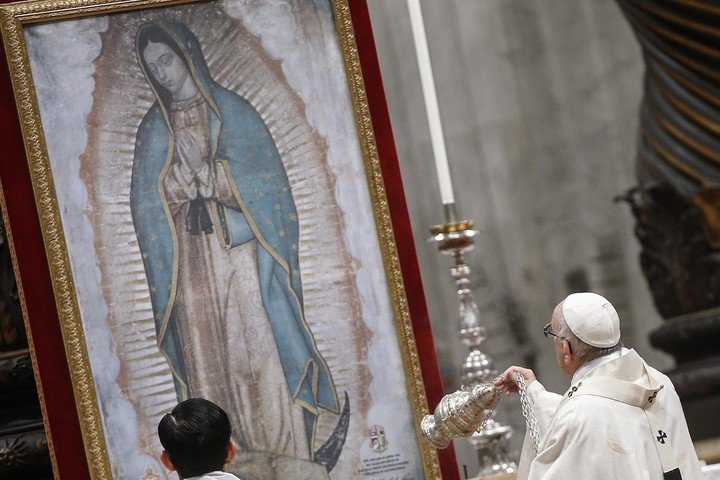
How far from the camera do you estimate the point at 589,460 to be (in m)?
3.34

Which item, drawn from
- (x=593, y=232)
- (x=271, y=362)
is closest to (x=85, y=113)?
(x=271, y=362)

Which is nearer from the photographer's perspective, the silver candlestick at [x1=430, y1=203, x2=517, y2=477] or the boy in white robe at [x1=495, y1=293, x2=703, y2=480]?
the boy in white robe at [x1=495, y1=293, x2=703, y2=480]

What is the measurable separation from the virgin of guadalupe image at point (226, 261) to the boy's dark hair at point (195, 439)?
107 cm

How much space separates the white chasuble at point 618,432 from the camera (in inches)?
132

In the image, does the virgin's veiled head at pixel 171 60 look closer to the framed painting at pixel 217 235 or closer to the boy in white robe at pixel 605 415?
the framed painting at pixel 217 235

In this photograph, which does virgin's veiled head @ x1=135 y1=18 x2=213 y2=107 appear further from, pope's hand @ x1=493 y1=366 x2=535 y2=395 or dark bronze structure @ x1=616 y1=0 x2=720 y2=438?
dark bronze structure @ x1=616 y1=0 x2=720 y2=438

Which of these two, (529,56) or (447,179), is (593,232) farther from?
(447,179)

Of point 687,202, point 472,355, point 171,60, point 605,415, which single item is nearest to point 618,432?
point 605,415

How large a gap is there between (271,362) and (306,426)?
245 mm

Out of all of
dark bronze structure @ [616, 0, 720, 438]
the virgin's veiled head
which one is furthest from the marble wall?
the virgin's veiled head

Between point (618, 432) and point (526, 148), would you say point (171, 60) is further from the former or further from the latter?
point (526, 148)

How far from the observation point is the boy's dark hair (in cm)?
290

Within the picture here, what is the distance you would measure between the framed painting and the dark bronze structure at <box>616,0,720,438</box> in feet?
11.1

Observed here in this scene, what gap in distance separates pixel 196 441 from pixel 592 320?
1.22 m
